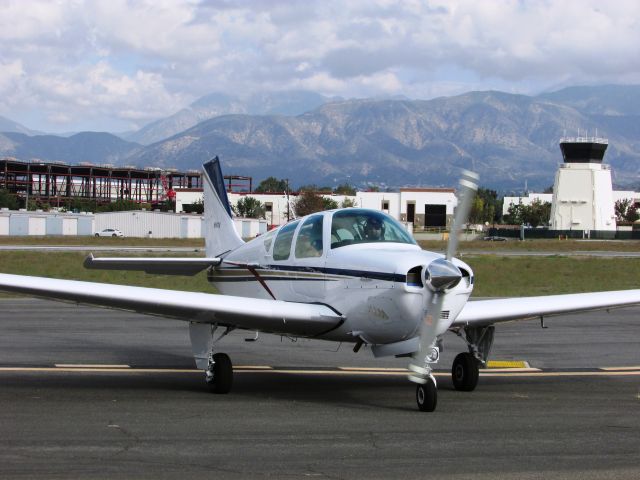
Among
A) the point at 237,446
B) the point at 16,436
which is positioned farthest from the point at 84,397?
the point at 237,446

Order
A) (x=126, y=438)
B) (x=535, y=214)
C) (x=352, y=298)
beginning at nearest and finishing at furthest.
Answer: (x=126, y=438)
(x=352, y=298)
(x=535, y=214)

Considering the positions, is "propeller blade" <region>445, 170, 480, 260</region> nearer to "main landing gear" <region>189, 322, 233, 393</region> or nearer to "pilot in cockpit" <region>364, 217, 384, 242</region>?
"pilot in cockpit" <region>364, 217, 384, 242</region>

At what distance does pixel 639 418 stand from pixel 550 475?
298 centimetres

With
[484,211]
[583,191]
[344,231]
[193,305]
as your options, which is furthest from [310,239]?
[484,211]

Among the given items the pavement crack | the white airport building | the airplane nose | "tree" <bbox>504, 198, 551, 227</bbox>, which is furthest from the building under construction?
the pavement crack

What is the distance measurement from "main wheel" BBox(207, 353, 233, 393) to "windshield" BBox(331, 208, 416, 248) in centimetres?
196

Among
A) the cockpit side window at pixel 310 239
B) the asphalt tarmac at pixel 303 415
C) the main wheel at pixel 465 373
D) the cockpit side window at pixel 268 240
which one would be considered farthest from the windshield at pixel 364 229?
the asphalt tarmac at pixel 303 415

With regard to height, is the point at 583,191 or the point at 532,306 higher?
the point at 583,191

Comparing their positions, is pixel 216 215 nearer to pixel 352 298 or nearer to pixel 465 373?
pixel 352 298

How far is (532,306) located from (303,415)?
399 cm

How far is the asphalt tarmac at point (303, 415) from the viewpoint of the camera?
7430mm

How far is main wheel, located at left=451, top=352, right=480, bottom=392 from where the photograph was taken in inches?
452

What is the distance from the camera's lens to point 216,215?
1578cm

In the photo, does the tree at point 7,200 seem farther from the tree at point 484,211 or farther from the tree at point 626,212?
the tree at point 626,212
